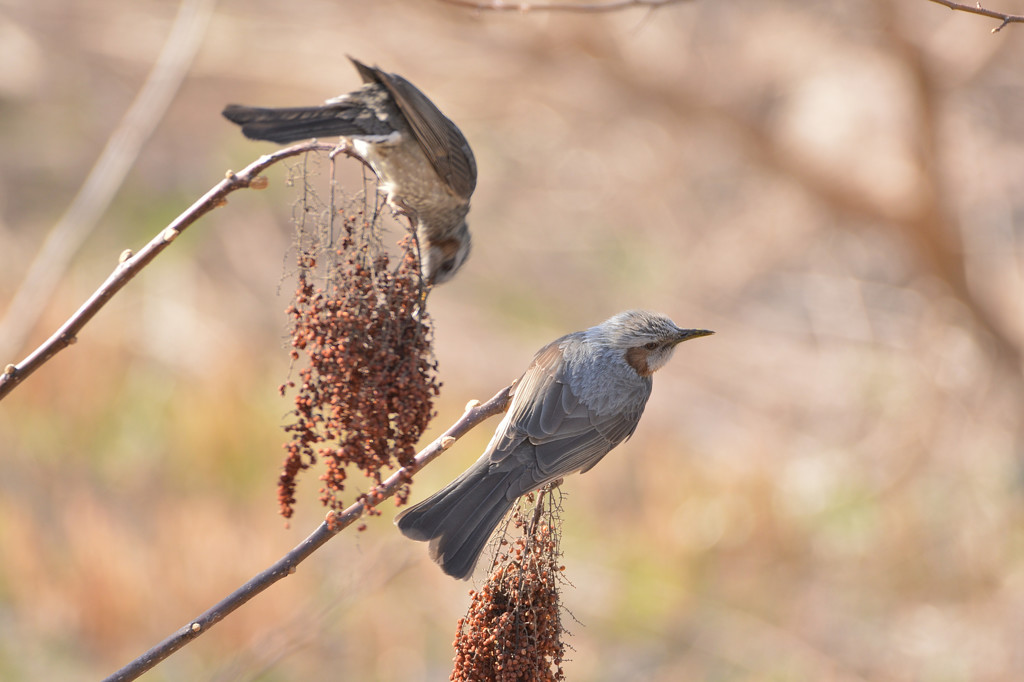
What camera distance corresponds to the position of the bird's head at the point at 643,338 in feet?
9.39

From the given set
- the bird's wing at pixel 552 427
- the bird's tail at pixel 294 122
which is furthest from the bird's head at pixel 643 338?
the bird's tail at pixel 294 122

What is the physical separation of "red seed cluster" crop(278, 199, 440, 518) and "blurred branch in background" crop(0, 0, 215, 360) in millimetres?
1840

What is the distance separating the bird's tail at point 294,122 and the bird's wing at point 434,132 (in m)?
0.16

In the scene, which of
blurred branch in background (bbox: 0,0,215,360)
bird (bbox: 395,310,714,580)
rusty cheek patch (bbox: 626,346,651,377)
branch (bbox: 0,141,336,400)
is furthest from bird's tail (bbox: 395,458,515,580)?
blurred branch in background (bbox: 0,0,215,360)

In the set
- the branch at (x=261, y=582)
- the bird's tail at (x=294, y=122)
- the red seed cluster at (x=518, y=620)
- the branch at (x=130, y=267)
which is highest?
the bird's tail at (x=294, y=122)

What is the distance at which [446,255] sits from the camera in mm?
3678

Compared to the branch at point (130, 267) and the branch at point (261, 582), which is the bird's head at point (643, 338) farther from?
the branch at point (130, 267)

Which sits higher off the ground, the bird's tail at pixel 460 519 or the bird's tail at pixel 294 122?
the bird's tail at pixel 294 122

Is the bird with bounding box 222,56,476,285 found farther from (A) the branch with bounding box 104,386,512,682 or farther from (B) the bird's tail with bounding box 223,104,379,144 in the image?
(A) the branch with bounding box 104,386,512,682

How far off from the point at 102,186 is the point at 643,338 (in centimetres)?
228

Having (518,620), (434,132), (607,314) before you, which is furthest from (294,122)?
(607,314)

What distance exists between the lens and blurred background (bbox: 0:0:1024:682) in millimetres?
6273

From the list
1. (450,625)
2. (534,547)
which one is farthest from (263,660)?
(450,625)

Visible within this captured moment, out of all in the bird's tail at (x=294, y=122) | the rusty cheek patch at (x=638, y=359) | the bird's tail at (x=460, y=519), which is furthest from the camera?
the rusty cheek patch at (x=638, y=359)
